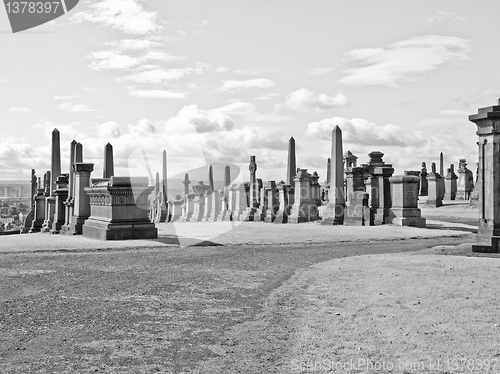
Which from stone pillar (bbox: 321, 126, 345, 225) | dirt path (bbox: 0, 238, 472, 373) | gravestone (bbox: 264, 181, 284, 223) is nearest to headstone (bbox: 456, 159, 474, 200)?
gravestone (bbox: 264, 181, 284, 223)

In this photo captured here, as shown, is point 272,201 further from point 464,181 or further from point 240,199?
point 464,181

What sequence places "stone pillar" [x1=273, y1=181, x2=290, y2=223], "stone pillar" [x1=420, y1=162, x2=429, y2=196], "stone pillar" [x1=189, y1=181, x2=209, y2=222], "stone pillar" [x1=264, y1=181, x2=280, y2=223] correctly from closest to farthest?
"stone pillar" [x1=273, y1=181, x2=290, y2=223] → "stone pillar" [x1=264, y1=181, x2=280, y2=223] → "stone pillar" [x1=189, y1=181, x2=209, y2=222] → "stone pillar" [x1=420, y1=162, x2=429, y2=196]

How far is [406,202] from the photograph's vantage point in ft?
70.7

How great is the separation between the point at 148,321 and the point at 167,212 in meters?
36.8

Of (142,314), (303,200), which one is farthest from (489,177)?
(303,200)

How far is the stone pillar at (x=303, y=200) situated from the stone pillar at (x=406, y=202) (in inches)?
222

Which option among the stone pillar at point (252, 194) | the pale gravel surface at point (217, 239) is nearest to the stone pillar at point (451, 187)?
the stone pillar at point (252, 194)

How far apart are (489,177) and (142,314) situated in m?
8.45

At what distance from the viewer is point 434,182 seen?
1348 inches

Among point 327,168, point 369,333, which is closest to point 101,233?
point 369,333

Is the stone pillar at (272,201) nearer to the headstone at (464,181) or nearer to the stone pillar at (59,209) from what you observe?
the stone pillar at (59,209)

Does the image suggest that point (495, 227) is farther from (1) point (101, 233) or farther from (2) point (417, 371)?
(1) point (101, 233)

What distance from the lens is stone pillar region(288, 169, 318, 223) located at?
26469mm

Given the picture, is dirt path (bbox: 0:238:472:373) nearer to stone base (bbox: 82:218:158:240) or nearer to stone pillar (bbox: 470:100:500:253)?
stone pillar (bbox: 470:100:500:253)
